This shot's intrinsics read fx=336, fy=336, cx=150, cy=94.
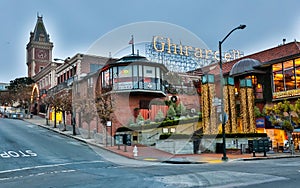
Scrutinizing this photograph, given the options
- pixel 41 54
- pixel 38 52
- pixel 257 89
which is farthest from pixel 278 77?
pixel 38 52

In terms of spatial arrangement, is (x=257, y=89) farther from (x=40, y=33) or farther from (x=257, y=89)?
(x=40, y=33)

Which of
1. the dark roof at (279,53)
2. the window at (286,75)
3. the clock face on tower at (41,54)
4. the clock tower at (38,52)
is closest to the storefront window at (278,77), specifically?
the window at (286,75)

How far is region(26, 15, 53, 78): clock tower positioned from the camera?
99188 mm

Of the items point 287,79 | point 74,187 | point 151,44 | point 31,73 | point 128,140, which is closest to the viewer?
point 74,187

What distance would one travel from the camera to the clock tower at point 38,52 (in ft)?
325

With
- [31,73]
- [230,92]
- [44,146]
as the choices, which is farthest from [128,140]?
[31,73]

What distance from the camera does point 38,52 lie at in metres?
102

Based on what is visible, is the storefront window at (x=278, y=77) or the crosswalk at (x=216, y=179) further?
the storefront window at (x=278, y=77)

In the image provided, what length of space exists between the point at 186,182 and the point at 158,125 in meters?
18.8

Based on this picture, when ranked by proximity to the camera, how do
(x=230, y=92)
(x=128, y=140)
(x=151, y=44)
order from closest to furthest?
(x=128, y=140) → (x=230, y=92) → (x=151, y=44)

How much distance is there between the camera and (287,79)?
33500 mm

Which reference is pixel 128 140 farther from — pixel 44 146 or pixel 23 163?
pixel 23 163

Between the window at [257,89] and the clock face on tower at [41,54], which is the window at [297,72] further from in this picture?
the clock face on tower at [41,54]

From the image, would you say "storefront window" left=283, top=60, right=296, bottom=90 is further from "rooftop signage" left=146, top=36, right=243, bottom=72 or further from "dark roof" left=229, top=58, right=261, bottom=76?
"rooftop signage" left=146, top=36, right=243, bottom=72
